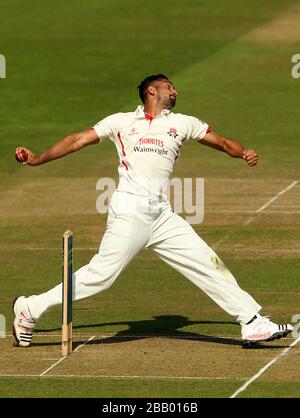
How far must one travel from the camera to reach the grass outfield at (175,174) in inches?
550

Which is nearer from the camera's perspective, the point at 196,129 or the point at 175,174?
the point at 196,129

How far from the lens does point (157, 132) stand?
14.5 metres

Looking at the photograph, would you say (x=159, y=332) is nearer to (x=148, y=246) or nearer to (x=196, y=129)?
(x=148, y=246)

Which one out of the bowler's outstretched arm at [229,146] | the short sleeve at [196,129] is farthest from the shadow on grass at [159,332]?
the short sleeve at [196,129]

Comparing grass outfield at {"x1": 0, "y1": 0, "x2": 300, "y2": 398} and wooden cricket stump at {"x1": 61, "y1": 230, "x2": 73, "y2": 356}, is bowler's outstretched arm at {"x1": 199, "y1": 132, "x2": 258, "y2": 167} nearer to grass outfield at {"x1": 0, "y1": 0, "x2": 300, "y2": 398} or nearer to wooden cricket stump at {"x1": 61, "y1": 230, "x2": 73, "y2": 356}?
wooden cricket stump at {"x1": 61, "y1": 230, "x2": 73, "y2": 356}

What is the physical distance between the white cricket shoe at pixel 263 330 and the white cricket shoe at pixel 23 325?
78.9 inches

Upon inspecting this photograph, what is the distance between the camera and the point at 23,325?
1476 cm

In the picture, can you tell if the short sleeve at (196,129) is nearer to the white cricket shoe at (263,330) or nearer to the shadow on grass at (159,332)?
the white cricket shoe at (263,330)

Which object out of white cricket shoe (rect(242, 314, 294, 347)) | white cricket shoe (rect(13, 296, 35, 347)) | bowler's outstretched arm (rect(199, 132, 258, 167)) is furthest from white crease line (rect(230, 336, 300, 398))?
white cricket shoe (rect(13, 296, 35, 347))

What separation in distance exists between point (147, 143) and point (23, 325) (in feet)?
6.78

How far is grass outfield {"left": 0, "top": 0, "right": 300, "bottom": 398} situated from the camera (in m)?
14.0

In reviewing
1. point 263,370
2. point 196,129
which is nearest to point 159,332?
point 263,370
